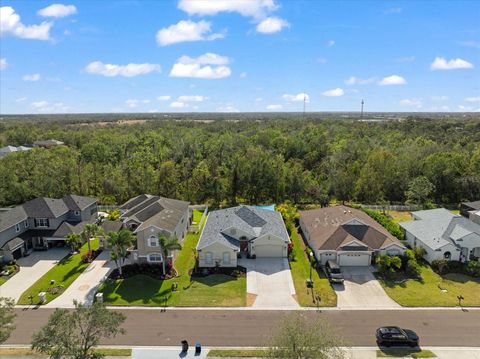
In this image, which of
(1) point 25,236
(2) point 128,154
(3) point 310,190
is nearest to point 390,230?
(3) point 310,190

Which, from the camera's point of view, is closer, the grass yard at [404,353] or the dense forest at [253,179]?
the grass yard at [404,353]

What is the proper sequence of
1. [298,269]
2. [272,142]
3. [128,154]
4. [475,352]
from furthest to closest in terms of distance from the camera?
[272,142], [128,154], [298,269], [475,352]

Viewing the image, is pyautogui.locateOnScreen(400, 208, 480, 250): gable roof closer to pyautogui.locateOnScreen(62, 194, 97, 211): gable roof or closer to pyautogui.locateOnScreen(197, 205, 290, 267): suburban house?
pyautogui.locateOnScreen(197, 205, 290, 267): suburban house

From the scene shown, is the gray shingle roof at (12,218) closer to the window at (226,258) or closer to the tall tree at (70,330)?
the window at (226,258)

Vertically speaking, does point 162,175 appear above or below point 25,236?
above

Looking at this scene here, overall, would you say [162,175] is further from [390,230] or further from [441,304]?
[441,304]

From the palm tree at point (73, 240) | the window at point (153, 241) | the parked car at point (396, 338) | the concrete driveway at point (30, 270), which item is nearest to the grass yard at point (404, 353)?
the parked car at point (396, 338)
